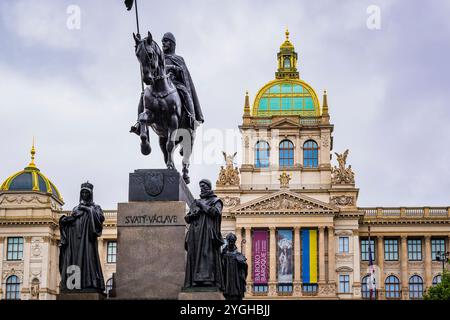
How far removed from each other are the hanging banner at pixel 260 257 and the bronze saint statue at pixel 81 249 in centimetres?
7386

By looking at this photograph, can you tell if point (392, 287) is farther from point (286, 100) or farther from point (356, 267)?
point (286, 100)

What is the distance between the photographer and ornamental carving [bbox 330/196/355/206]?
95.1 meters

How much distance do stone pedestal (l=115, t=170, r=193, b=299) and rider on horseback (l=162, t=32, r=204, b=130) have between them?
7.13 ft

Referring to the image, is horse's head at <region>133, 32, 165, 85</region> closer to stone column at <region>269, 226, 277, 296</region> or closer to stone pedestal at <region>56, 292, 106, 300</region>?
stone pedestal at <region>56, 292, 106, 300</region>

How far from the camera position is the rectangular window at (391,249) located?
9669 centimetres

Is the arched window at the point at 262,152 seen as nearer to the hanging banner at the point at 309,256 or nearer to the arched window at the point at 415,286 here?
the hanging banner at the point at 309,256

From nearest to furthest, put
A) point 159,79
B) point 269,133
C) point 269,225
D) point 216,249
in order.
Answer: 1. point 216,249
2. point 159,79
3. point 269,225
4. point 269,133

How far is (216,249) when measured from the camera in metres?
19.2

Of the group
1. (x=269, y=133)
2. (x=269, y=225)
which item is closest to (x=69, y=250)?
(x=269, y=225)

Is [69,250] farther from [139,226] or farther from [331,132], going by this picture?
[331,132]

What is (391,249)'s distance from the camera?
9712cm

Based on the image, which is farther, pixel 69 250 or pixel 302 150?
pixel 302 150

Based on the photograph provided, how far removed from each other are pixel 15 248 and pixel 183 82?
78402 mm
